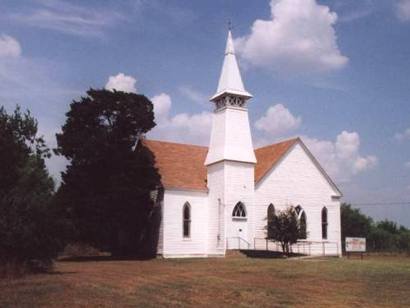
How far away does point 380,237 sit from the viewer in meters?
82.8

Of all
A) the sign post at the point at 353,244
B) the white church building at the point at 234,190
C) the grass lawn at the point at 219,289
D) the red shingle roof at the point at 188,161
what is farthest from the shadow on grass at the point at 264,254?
the grass lawn at the point at 219,289

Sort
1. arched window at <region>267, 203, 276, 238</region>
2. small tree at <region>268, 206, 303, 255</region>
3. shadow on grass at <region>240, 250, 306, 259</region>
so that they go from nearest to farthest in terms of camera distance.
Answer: shadow on grass at <region>240, 250, 306, 259</region>
small tree at <region>268, 206, 303, 255</region>
arched window at <region>267, 203, 276, 238</region>

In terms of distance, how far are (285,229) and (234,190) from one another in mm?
5210

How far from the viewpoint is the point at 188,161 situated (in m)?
49.7

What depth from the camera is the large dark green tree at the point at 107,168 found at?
133ft

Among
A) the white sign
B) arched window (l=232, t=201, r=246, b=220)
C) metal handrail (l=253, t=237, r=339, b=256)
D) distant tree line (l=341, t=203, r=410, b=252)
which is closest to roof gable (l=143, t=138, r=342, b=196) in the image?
arched window (l=232, t=201, r=246, b=220)

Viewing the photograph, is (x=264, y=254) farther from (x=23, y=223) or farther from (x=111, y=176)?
(x=23, y=223)

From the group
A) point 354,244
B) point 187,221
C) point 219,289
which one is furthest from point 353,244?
point 219,289

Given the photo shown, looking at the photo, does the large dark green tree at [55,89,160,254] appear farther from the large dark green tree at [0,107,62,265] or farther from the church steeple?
the large dark green tree at [0,107,62,265]

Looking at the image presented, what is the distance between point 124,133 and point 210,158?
7.68 metres

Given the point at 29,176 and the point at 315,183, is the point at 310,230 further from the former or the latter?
the point at 29,176

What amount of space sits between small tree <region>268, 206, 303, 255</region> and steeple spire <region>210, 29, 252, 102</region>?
10.3m

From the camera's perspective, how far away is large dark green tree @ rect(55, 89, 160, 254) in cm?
4069

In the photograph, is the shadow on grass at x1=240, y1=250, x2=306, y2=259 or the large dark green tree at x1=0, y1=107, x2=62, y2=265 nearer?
the large dark green tree at x1=0, y1=107, x2=62, y2=265
